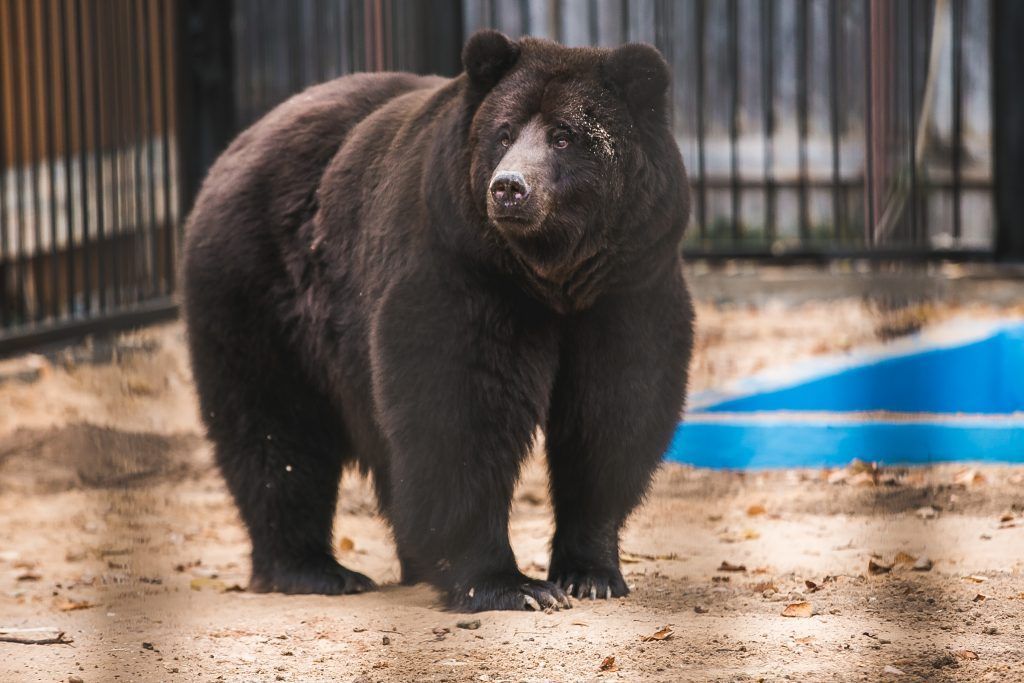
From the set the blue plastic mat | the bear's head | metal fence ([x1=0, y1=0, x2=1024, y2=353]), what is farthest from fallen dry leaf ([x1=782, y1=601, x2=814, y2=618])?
metal fence ([x1=0, y1=0, x2=1024, y2=353])

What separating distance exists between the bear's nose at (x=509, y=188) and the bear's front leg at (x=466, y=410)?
0.37m

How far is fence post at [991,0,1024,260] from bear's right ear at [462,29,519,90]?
14.5ft

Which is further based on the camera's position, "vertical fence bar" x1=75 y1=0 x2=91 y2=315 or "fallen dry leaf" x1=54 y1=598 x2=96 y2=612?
"vertical fence bar" x1=75 y1=0 x2=91 y2=315

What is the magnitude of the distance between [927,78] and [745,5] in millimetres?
2598

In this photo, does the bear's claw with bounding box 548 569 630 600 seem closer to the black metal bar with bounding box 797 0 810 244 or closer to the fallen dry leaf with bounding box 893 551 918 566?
the fallen dry leaf with bounding box 893 551 918 566

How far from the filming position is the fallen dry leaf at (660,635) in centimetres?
395

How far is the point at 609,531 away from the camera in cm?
485

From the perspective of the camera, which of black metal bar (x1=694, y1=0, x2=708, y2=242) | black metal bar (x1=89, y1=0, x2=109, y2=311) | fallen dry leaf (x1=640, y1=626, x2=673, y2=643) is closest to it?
→ fallen dry leaf (x1=640, y1=626, x2=673, y2=643)

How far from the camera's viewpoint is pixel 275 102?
8891 millimetres

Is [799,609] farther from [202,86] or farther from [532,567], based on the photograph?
[202,86]

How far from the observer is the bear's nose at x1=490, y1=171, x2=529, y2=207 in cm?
421

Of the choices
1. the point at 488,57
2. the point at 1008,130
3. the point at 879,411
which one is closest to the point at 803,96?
the point at 1008,130

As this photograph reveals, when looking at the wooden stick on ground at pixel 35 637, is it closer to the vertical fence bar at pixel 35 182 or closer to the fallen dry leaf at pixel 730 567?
the fallen dry leaf at pixel 730 567

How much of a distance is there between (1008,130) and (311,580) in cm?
487
